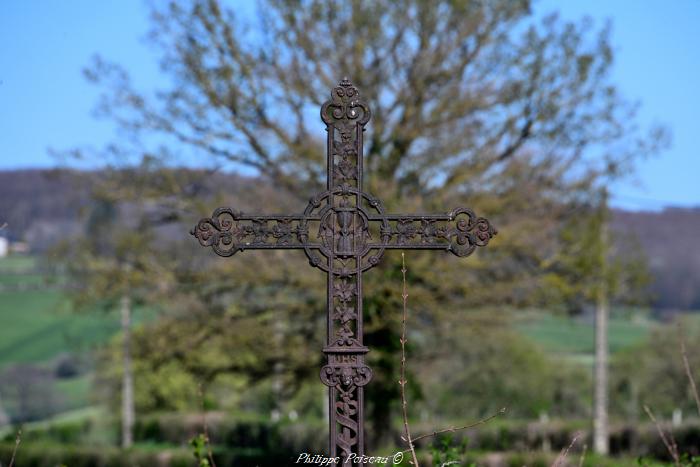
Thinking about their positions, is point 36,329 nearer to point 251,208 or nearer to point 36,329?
point 36,329

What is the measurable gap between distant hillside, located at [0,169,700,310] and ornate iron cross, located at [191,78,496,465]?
10.3 metres

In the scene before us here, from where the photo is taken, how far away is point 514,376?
33.9 metres

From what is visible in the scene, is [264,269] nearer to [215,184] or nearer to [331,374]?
[215,184]

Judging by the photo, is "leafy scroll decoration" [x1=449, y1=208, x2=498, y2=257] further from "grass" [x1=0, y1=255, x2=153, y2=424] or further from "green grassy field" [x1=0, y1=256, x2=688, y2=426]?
"grass" [x1=0, y1=255, x2=153, y2=424]

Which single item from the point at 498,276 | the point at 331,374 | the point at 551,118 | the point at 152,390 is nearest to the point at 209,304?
the point at 498,276

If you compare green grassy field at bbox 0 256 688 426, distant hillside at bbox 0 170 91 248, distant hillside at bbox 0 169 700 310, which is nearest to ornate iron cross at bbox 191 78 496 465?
distant hillside at bbox 0 169 700 310

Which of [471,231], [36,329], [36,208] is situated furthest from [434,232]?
[36,329]

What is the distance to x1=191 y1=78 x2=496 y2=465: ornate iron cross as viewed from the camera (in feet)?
16.1

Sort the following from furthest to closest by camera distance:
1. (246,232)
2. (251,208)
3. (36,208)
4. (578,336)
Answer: (578,336) → (36,208) → (251,208) → (246,232)

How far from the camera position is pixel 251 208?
15758mm

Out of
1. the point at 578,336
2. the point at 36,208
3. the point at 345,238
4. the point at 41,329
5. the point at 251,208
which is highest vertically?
the point at 36,208

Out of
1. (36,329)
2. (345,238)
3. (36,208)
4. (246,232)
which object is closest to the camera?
(345,238)

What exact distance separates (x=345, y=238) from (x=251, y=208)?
10.8m

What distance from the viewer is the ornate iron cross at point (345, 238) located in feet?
16.1
